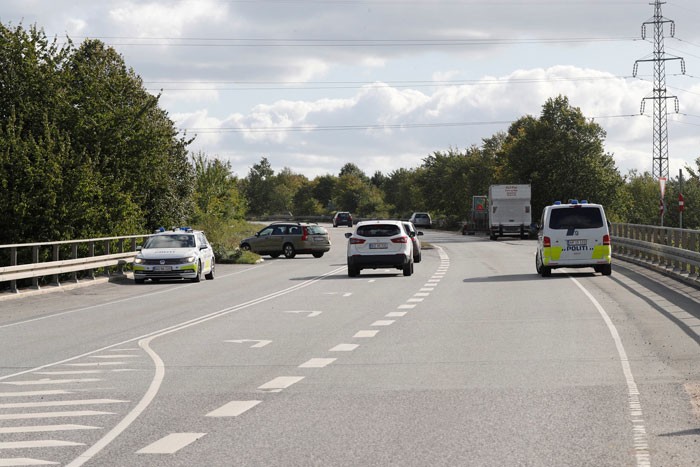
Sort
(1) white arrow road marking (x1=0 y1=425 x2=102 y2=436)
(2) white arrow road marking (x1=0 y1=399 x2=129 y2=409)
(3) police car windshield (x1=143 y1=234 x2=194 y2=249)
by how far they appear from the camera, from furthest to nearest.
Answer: (3) police car windshield (x1=143 y1=234 x2=194 y2=249)
(2) white arrow road marking (x1=0 y1=399 x2=129 y2=409)
(1) white arrow road marking (x1=0 y1=425 x2=102 y2=436)

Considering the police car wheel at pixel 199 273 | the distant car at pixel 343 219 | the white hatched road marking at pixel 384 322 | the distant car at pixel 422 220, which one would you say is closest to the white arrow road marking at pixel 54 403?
the white hatched road marking at pixel 384 322

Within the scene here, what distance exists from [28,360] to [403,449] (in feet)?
25.0

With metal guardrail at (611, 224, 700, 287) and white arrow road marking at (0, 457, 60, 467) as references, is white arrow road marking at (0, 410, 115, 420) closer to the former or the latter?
white arrow road marking at (0, 457, 60, 467)

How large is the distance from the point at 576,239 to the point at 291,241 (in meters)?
20.9

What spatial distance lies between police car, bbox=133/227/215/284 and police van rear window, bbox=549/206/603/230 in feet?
31.4

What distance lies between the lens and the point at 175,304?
24.6 meters

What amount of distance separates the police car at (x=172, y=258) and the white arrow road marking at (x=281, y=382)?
20.9 meters

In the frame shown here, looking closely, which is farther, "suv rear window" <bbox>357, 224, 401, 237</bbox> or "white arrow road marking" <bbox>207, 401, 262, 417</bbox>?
"suv rear window" <bbox>357, 224, 401, 237</bbox>

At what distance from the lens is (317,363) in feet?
44.6

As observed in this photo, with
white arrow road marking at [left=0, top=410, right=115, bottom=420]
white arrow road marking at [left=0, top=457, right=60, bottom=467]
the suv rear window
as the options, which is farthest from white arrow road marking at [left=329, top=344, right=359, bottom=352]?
the suv rear window

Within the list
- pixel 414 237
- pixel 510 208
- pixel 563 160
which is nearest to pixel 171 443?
pixel 414 237

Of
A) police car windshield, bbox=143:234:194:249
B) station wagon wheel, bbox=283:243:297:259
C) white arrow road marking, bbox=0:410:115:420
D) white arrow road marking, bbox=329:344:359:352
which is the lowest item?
white arrow road marking, bbox=329:344:359:352

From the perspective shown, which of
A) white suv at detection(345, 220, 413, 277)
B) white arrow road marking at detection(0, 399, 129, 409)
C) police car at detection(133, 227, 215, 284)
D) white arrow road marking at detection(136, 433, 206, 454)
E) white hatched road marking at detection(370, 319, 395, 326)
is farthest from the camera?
white suv at detection(345, 220, 413, 277)

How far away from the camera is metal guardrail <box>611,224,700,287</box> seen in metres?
29.0
